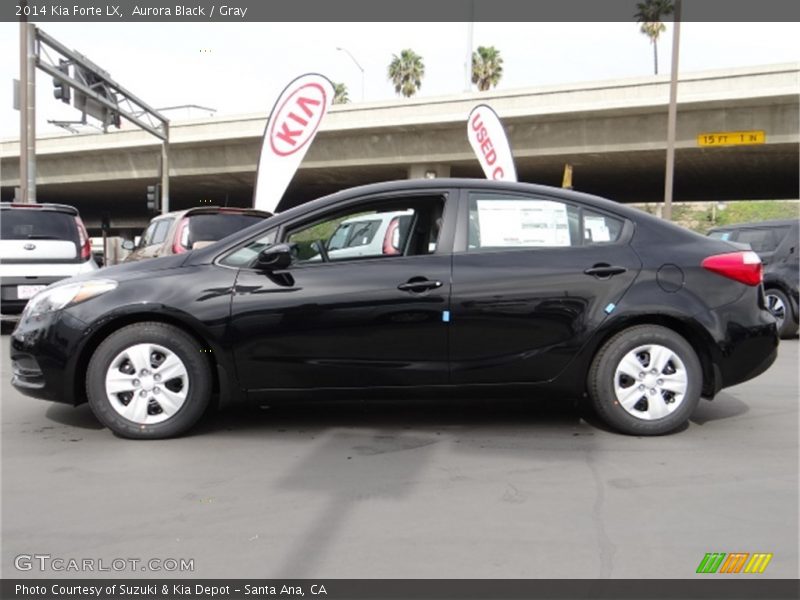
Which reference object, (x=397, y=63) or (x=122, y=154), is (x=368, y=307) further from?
(x=397, y=63)

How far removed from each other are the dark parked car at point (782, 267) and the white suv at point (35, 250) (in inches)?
340

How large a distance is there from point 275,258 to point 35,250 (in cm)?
636

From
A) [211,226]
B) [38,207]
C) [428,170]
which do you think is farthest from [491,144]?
[428,170]

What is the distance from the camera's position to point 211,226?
8.93 m

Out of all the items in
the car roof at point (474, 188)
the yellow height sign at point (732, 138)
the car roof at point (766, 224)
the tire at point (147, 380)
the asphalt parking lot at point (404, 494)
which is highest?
the yellow height sign at point (732, 138)

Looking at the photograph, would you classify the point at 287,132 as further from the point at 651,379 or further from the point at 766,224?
the point at 651,379

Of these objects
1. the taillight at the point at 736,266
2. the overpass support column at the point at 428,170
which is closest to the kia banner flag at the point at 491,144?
the overpass support column at the point at 428,170

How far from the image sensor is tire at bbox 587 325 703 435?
4176mm

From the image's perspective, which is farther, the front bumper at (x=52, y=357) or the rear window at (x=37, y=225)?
the rear window at (x=37, y=225)

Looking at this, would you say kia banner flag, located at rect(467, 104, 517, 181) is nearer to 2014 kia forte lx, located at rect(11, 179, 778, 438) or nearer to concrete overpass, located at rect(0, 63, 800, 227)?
concrete overpass, located at rect(0, 63, 800, 227)

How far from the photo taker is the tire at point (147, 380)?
407cm

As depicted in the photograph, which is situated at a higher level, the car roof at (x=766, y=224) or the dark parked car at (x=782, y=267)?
the car roof at (x=766, y=224)

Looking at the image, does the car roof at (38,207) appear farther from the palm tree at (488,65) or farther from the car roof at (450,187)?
the palm tree at (488,65)

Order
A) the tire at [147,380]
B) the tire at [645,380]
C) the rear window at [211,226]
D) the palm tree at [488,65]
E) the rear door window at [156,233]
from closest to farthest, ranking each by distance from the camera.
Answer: the tire at [147,380] → the tire at [645,380] → the rear window at [211,226] → the rear door window at [156,233] → the palm tree at [488,65]
